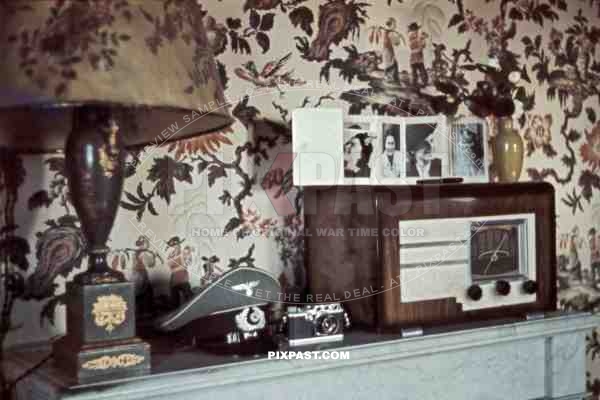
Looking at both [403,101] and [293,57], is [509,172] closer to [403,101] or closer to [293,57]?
[403,101]

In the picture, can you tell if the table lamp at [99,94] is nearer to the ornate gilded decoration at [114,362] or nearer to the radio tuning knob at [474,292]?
the ornate gilded decoration at [114,362]

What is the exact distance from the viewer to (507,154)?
1.66 meters

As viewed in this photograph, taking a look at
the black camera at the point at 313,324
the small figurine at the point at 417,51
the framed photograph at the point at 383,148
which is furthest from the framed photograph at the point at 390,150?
the black camera at the point at 313,324

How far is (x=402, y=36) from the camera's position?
69.4 inches

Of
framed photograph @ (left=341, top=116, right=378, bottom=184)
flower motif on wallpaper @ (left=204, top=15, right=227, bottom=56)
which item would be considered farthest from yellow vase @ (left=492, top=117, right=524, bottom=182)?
flower motif on wallpaper @ (left=204, top=15, right=227, bottom=56)

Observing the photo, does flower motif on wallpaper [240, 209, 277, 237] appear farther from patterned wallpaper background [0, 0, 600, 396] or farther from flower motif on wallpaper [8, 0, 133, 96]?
flower motif on wallpaper [8, 0, 133, 96]

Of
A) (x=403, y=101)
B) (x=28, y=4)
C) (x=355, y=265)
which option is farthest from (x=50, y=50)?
(x=403, y=101)

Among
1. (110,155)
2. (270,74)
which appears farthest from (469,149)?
(110,155)

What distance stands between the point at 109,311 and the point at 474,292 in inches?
28.9

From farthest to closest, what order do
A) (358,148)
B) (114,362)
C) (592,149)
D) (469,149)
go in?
(592,149)
(469,149)
(358,148)
(114,362)

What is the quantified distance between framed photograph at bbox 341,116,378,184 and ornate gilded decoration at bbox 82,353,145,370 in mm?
661

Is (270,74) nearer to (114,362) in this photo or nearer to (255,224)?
(255,224)

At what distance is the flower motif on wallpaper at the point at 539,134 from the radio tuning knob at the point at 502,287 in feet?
1.97

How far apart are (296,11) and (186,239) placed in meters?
0.59
